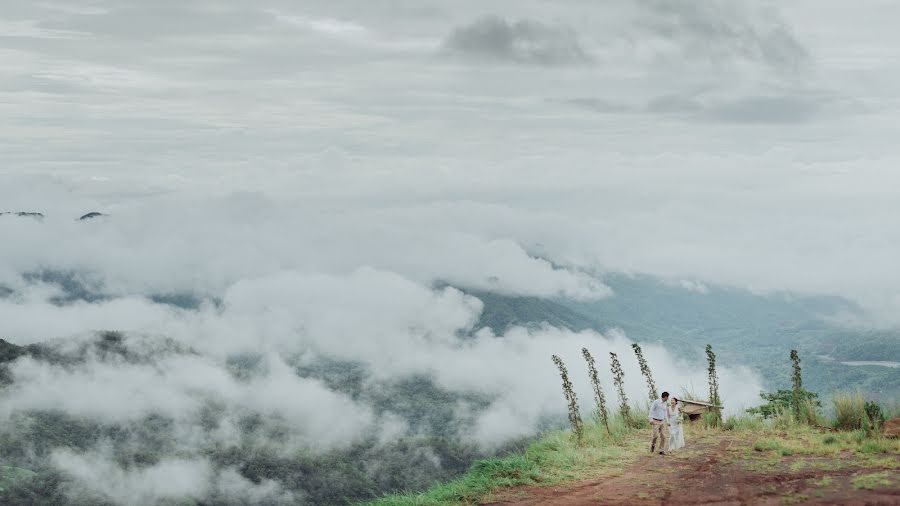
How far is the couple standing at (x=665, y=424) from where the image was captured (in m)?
22.7

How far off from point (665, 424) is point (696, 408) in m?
4.68

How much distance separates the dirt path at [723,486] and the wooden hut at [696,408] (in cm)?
530

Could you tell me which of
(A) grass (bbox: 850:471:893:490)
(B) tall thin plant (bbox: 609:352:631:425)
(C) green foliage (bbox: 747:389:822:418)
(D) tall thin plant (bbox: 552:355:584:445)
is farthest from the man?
(A) grass (bbox: 850:471:893:490)

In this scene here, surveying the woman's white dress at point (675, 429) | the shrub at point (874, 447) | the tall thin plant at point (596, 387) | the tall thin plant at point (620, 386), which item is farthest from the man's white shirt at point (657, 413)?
the shrub at point (874, 447)

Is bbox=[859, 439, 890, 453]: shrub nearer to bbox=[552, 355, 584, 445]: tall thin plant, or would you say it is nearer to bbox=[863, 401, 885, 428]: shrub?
bbox=[863, 401, 885, 428]: shrub

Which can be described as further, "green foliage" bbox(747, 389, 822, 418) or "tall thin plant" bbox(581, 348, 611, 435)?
"green foliage" bbox(747, 389, 822, 418)

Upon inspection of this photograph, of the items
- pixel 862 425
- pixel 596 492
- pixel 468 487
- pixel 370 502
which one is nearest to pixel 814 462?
pixel 862 425

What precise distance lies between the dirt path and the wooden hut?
17.4ft

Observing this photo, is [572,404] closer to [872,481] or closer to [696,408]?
[696,408]

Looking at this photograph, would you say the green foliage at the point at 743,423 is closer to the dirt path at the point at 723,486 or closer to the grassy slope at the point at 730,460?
the grassy slope at the point at 730,460

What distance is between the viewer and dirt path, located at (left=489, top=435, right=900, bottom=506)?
16125 millimetres

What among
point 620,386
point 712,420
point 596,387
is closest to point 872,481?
point 712,420

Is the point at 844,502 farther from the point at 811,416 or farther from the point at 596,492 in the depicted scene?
the point at 811,416

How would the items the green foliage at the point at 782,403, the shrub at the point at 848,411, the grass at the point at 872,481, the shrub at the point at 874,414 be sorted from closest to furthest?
1. the grass at the point at 872,481
2. the shrub at the point at 874,414
3. the shrub at the point at 848,411
4. the green foliage at the point at 782,403
